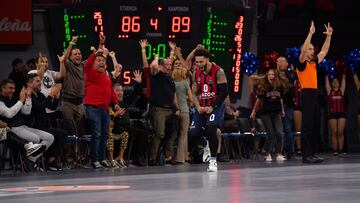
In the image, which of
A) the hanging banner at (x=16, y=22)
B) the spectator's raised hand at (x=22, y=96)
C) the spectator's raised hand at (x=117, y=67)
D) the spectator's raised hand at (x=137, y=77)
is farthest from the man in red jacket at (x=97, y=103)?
the hanging banner at (x=16, y=22)

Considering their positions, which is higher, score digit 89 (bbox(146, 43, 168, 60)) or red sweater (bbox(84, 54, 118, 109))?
score digit 89 (bbox(146, 43, 168, 60))

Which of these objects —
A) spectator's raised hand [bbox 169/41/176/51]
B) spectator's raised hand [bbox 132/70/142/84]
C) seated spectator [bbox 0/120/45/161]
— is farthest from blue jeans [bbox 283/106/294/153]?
seated spectator [bbox 0/120/45/161]

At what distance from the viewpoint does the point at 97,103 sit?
2030cm

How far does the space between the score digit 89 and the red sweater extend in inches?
162

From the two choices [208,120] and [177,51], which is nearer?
[208,120]

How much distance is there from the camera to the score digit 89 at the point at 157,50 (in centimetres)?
2453

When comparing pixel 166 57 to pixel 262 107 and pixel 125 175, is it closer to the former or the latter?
pixel 262 107

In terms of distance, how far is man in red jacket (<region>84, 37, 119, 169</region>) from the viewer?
2025 centimetres

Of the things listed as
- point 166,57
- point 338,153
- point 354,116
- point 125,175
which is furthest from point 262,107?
point 354,116

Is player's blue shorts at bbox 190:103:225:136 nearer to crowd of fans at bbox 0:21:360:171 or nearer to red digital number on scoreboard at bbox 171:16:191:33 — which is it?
crowd of fans at bbox 0:21:360:171

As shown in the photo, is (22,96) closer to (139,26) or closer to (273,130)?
(139,26)

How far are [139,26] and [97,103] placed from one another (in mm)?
4707

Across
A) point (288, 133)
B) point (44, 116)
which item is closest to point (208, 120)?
point (44, 116)

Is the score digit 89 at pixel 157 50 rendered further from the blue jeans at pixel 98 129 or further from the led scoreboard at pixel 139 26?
the blue jeans at pixel 98 129
